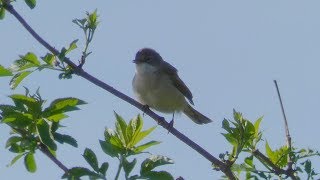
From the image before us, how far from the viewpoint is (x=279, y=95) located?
358cm

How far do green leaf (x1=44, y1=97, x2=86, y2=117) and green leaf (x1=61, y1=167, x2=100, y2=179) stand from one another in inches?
14.1

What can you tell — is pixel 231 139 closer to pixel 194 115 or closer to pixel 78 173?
pixel 78 173

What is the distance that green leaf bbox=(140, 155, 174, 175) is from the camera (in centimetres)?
311

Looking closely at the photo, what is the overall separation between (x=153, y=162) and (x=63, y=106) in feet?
1.77

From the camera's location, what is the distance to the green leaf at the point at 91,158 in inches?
121

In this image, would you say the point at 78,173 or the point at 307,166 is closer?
the point at 78,173

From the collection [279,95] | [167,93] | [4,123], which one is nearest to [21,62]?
[4,123]

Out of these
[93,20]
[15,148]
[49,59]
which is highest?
[93,20]

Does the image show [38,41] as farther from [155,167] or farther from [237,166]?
[237,166]

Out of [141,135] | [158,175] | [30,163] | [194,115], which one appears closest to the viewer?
[158,175]

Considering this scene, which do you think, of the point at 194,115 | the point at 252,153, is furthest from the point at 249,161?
the point at 194,115

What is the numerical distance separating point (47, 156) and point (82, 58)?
3.55 feet

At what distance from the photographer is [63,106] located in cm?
322

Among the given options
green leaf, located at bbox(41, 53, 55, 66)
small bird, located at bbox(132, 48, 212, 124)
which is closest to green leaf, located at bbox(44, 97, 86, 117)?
green leaf, located at bbox(41, 53, 55, 66)
